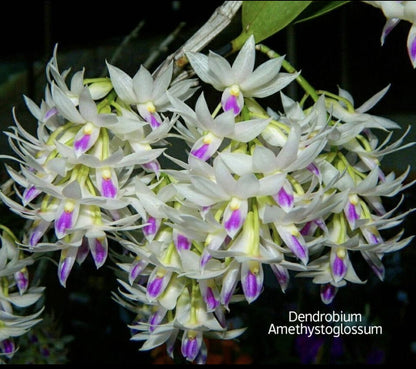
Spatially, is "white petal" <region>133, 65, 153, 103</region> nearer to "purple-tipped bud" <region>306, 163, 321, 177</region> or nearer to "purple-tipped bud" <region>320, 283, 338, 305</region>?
"purple-tipped bud" <region>306, 163, 321, 177</region>

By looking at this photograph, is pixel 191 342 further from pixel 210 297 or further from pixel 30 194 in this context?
pixel 30 194

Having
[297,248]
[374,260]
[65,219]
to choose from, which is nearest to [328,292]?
[374,260]

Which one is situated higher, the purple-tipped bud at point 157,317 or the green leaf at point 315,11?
the green leaf at point 315,11

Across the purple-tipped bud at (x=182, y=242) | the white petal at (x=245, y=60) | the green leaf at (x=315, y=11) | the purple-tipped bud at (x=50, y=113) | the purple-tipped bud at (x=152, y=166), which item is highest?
the green leaf at (x=315, y=11)

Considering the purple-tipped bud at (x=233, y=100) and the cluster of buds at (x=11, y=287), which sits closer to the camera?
the purple-tipped bud at (x=233, y=100)

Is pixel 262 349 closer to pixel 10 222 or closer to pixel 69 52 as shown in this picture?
pixel 10 222

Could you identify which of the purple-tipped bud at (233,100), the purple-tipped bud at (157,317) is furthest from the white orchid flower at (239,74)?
the purple-tipped bud at (157,317)

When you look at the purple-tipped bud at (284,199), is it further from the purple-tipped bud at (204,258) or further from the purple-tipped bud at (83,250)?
the purple-tipped bud at (83,250)
